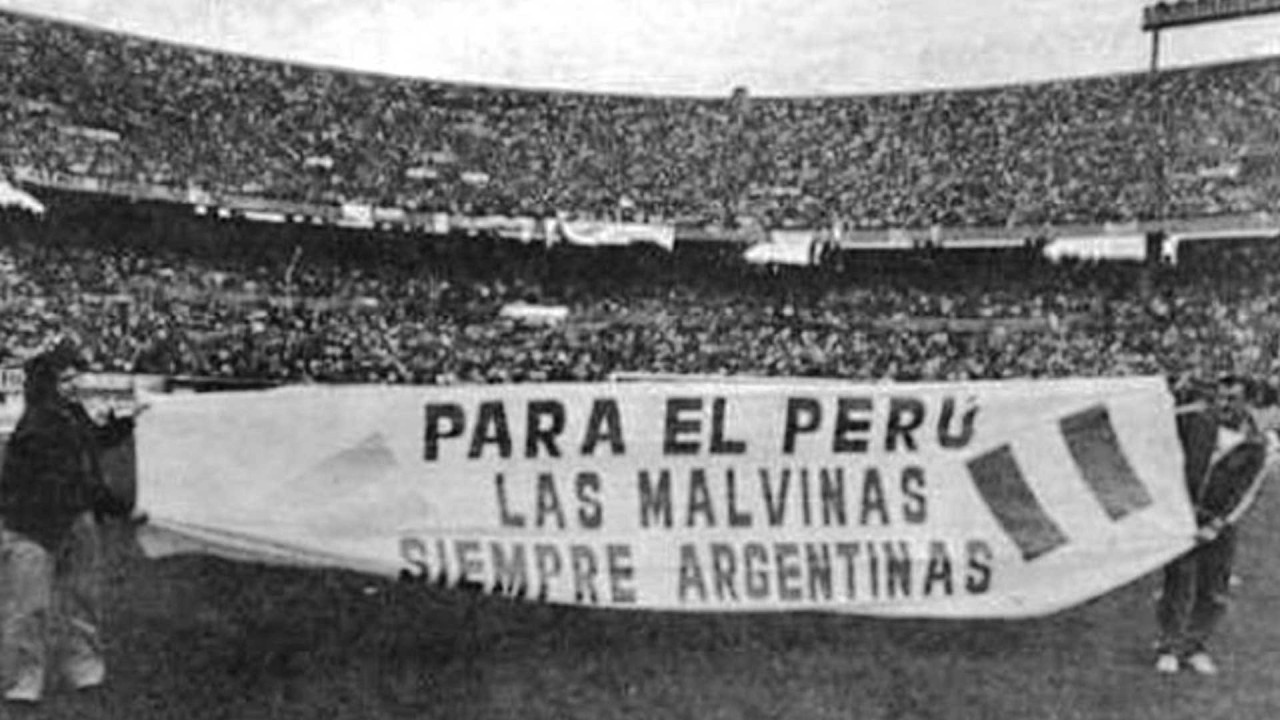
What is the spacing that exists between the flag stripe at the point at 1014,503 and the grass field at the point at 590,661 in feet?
1.82

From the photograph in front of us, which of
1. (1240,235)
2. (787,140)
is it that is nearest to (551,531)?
(1240,235)

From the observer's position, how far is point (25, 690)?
596 cm

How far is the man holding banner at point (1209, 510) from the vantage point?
6.83m

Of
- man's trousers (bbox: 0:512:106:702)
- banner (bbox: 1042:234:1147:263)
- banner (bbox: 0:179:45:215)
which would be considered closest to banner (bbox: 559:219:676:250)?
banner (bbox: 1042:234:1147:263)

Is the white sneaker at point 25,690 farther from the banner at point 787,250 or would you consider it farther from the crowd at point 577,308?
the banner at point 787,250

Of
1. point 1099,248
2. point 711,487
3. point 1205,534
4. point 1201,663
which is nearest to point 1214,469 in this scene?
point 1205,534

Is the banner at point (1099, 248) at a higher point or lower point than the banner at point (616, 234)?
lower

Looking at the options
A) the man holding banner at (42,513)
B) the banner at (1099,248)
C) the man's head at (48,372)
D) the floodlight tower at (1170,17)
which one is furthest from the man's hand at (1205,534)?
the banner at (1099,248)

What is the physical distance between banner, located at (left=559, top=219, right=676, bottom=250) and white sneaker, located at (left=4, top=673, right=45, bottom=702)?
94.4 feet

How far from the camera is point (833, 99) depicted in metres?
40.3

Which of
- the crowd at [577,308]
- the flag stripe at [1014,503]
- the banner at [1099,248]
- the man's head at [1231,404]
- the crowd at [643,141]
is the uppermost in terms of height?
the crowd at [643,141]

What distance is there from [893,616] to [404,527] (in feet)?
7.14

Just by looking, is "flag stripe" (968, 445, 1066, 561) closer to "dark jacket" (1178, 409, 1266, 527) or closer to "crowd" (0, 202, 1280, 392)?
"dark jacket" (1178, 409, 1266, 527)

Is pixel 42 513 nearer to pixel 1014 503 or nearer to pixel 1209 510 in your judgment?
pixel 1014 503
